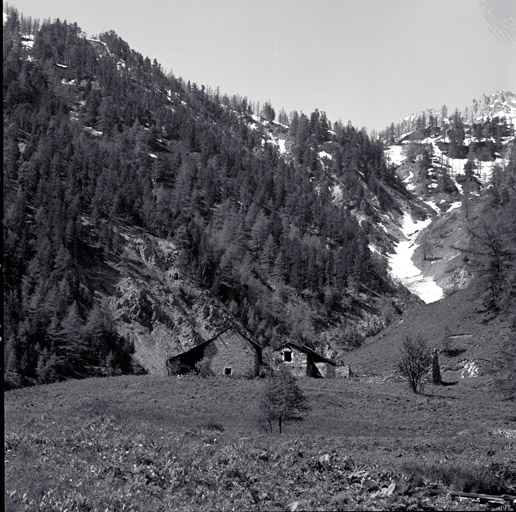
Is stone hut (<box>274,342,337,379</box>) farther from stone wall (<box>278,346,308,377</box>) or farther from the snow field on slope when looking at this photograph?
the snow field on slope

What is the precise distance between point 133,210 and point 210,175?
47.1m

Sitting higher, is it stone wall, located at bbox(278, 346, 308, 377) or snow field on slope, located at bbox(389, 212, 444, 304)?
snow field on slope, located at bbox(389, 212, 444, 304)

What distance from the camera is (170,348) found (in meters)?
102

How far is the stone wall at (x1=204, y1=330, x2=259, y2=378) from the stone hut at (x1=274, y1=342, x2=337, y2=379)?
19.0 feet

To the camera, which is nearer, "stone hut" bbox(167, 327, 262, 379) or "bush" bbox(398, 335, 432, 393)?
"bush" bbox(398, 335, 432, 393)

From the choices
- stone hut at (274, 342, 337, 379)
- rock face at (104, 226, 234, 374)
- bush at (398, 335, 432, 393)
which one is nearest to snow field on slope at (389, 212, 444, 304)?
rock face at (104, 226, 234, 374)

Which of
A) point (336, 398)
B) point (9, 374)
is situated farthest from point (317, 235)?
point (336, 398)

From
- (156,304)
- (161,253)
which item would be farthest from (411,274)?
(156,304)

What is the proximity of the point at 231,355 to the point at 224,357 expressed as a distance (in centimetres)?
82

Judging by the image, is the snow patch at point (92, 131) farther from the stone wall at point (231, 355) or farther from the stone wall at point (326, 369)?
the stone wall at point (326, 369)

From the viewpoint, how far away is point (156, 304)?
359 ft

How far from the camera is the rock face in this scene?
10194cm

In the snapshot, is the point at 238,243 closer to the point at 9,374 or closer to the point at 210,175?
the point at 210,175

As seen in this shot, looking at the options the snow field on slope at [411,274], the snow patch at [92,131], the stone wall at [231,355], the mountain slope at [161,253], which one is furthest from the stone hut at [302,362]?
the snow patch at [92,131]
